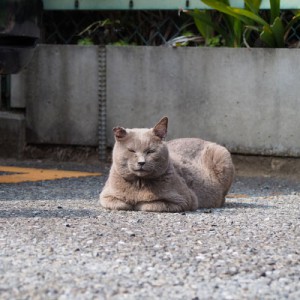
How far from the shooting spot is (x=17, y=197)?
24.6 ft

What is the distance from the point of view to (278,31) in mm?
9617

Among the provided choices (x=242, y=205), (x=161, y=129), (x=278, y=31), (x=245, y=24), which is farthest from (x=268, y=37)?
(x=161, y=129)

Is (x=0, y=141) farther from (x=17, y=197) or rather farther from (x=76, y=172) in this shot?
(x=17, y=197)

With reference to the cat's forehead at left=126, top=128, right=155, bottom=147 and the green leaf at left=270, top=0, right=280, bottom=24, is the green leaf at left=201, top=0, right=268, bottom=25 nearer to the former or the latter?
the green leaf at left=270, top=0, right=280, bottom=24

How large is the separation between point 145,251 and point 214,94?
4.97m

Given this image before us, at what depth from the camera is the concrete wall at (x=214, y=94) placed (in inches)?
375

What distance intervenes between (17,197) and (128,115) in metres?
2.91

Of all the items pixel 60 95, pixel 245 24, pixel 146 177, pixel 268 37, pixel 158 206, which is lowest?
pixel 158 206

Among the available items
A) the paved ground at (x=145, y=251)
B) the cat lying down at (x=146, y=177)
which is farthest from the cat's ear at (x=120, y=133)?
the paved ground at (x=145, y=251)

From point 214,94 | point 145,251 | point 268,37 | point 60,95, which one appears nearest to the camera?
point 145,251

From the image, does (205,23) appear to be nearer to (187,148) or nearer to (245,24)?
(245,24)

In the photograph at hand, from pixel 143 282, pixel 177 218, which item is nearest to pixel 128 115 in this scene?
pixel 177 218

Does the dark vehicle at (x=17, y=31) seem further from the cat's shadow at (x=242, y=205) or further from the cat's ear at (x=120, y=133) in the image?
the cat's shadow at (x=242, y=205)

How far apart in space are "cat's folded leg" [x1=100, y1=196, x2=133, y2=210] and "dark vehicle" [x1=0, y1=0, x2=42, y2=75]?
5.50 feet
